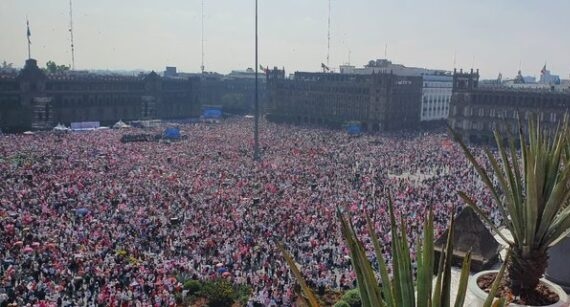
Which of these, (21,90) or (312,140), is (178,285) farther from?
(21,90)

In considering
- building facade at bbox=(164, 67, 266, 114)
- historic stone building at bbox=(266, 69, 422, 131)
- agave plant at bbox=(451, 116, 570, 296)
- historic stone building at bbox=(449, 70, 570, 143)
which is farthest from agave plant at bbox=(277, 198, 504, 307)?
building facade at bbox=(164, 67, 266, 114)

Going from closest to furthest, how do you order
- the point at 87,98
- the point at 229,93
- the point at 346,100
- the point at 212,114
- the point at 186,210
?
the point at 186,210
the point at 87,98
the point at 346,100
the point at 212,114
the point at 229,93

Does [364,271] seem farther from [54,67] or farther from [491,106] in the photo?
[54,67]

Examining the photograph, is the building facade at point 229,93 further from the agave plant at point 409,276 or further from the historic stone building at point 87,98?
the agave plant at point 409,276

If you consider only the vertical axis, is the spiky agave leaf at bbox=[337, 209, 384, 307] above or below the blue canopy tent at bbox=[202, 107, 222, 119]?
above

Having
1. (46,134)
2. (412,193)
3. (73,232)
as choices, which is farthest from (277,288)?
(46,134)

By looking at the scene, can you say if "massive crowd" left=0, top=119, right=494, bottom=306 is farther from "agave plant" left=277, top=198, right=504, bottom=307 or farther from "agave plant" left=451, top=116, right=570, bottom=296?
"agave plant" left=277, top=198, right=504, bottom=307

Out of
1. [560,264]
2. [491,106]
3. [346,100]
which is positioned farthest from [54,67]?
[560,264]
